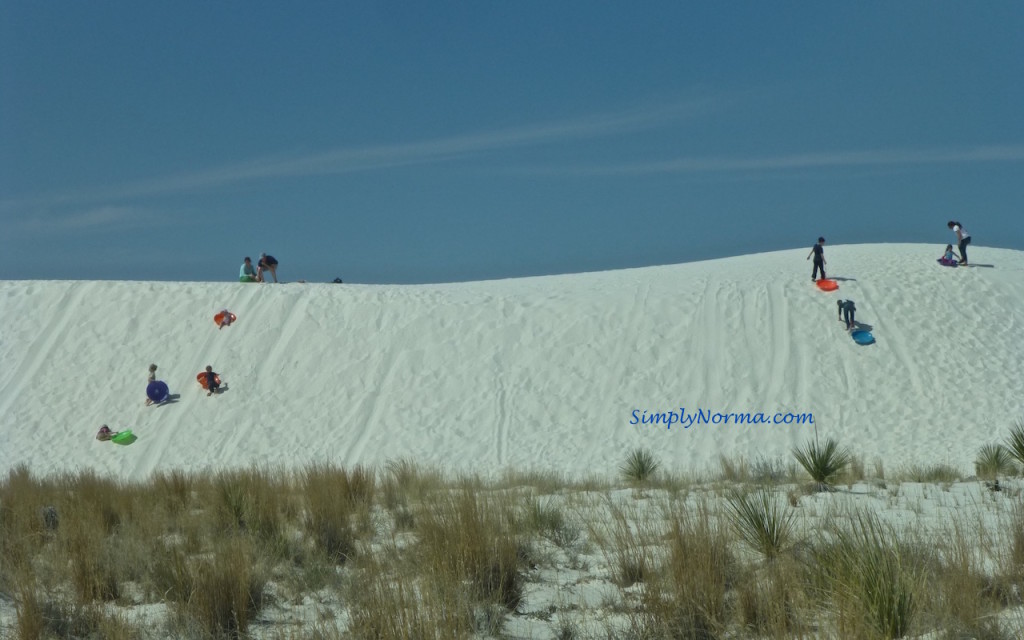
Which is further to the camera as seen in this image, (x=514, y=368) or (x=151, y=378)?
(x=514, y=368)

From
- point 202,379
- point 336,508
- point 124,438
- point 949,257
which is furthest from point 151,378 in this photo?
point 949,257

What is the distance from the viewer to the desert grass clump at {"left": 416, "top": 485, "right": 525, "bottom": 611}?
19.2 feet

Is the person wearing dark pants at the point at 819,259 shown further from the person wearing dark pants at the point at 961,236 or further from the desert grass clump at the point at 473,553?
the desert grass clump at the point at 473,553

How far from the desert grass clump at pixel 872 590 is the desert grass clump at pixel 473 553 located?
2.01m

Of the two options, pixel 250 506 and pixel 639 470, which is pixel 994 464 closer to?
pixel 639 470

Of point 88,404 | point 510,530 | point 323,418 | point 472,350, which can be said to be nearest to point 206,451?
point 323,418

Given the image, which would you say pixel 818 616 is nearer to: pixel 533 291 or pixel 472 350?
pixel 472 350

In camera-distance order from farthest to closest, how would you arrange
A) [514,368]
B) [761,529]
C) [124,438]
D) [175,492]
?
[514,368], [124,438], [175,492], [761,529]

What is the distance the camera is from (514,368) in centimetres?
2586

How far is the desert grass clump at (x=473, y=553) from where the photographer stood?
5844 mm

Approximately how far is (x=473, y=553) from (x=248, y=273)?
27549 mm

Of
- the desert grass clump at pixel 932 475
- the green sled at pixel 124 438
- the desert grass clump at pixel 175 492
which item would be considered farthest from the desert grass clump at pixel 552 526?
the green sled at pixel 124 438

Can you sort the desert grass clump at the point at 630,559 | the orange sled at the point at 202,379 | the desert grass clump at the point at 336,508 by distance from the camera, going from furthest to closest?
the orange sled at the point at 202,379 → the desert grass clump at the point at 336,508 → the desert grass clump at the point at 630,559

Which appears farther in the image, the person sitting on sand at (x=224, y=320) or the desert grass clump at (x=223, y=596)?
the person sitting on sand at (x=224, y=320)
